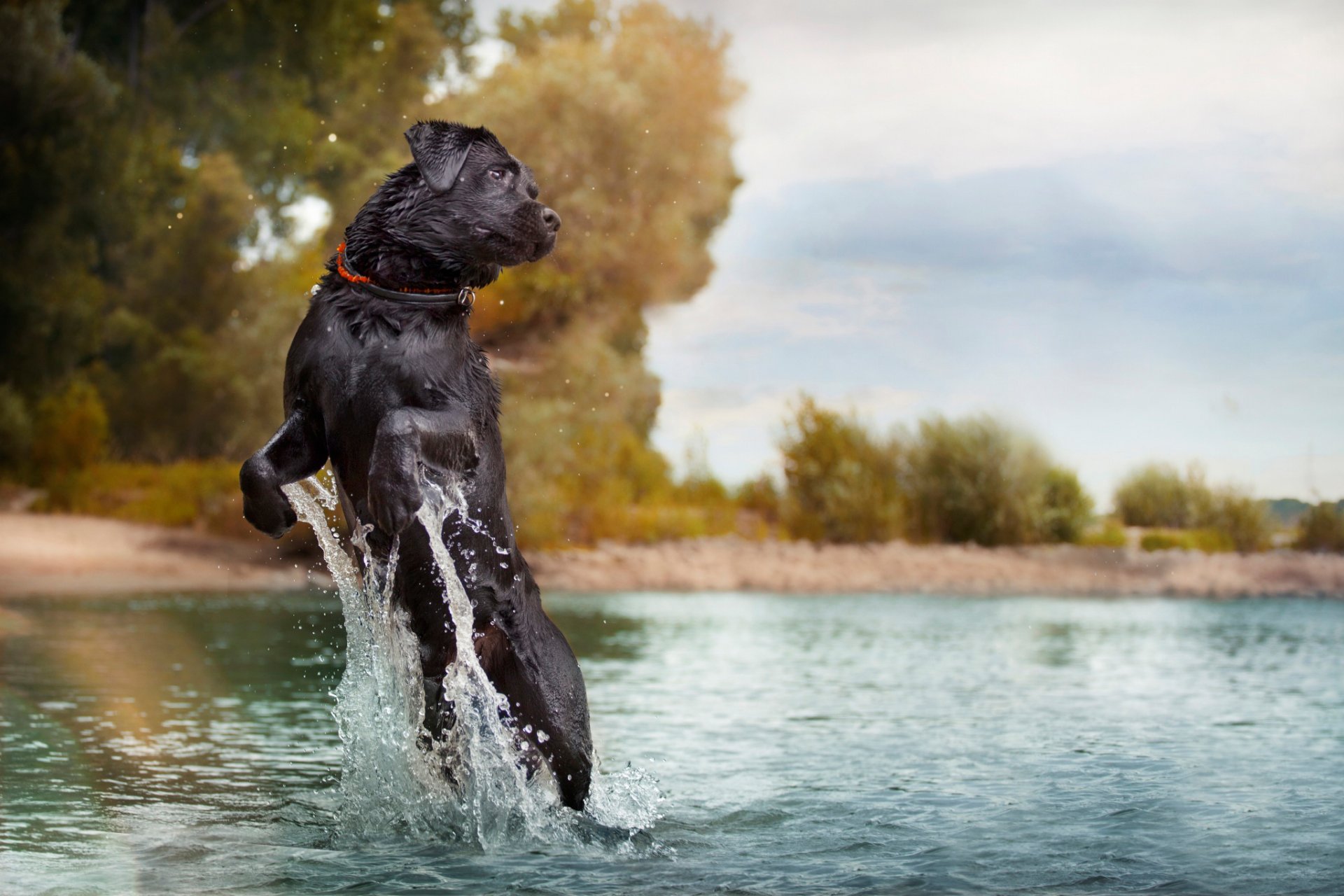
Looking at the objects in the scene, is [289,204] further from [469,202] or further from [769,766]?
[469,202]

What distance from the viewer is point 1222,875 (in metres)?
4.16

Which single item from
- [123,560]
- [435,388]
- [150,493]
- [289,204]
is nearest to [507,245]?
[435,388]

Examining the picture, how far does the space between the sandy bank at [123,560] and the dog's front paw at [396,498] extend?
517 inches

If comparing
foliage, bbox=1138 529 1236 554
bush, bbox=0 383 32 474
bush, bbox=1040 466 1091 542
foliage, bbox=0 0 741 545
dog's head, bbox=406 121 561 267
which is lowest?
foliage, bbox=1138 529 1236 554

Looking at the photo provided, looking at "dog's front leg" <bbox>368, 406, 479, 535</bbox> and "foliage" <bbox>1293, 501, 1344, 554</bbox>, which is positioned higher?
"dog's front leg" <bbox>368, 406, 479, 535</bbox>

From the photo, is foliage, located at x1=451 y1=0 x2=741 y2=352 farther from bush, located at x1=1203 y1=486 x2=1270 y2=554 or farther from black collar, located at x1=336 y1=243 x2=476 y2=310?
black collar, located at x1=336 y1=243 x2=476 y2=310

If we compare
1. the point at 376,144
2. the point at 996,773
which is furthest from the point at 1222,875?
the point at 376,144

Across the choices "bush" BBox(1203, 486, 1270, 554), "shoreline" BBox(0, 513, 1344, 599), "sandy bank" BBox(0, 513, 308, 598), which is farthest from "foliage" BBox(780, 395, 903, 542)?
"sandy bank" BBox(0, 513, 308, 598)

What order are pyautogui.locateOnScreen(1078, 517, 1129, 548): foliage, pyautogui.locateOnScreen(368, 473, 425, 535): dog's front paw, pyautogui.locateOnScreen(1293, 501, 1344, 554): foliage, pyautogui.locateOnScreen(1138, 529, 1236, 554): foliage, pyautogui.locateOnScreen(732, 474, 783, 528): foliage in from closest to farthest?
pyautogui.locateOnScreen(368, 473, 425, 535): dog's front paw
pyautogui.locateOnScreen(1293, 501, 1344, 554): foliage
pyautogui.locateOnScreen(1078, 517, 1129, 548): foliage
pyautogui.locateOnScreen(1138, 529, 1236, 554): foliage
pyautogui.locateOnScreen(732, 474, 783, 528): foliage

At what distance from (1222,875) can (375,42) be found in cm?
2352

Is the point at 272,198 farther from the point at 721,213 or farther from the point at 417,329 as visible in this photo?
the point at 417,329

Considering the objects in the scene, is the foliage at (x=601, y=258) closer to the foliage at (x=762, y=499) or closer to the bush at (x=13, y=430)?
the foliage at (x=762, y=499)

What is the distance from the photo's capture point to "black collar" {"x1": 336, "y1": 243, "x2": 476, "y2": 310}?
4246 millimetres

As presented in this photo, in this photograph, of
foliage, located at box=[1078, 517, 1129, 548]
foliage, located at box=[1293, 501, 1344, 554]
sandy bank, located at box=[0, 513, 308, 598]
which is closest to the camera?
sandy bank, located at box=[0, 513, 308, 598]
